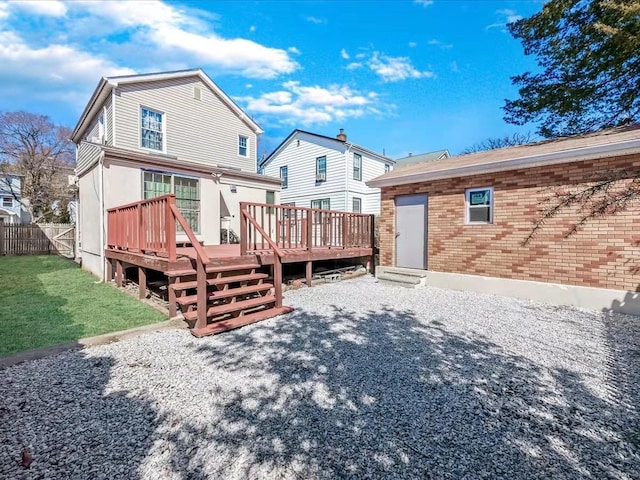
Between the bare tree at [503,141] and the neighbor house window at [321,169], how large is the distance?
34.4 feet

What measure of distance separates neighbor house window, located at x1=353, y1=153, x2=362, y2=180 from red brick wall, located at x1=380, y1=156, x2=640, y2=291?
9.42 metres

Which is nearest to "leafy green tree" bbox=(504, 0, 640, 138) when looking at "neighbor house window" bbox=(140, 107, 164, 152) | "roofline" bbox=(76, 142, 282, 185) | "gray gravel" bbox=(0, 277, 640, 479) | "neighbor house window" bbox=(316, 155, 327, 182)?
"neighbor house window" bbox=(316, 155, 327, 182)

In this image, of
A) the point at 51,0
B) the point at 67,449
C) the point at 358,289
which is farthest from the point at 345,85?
the point at 67,449

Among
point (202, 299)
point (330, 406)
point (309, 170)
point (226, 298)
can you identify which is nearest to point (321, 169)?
point (309, 170)

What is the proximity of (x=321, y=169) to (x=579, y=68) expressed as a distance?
39.2 ft

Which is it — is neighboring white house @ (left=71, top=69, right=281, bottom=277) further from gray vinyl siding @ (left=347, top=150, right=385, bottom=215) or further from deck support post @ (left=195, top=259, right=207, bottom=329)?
gray vinyl siding @ (left=347, top=150, right=385, bottom=215)

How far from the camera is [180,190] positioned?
925 centimetres

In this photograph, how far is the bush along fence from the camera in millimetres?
14148

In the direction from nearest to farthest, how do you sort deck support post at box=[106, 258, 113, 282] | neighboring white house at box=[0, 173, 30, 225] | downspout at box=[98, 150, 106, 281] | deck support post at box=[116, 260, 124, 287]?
deck support post at box=[116, 260, 124, 287] → downspout at box=[98, 150, 106, 281] → deck support post at box=[106, 258, 113, 282] → neighboring white house at box=[0, 173, 30, 225]

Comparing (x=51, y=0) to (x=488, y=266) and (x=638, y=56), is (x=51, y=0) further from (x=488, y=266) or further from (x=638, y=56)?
(x=638, y=56)

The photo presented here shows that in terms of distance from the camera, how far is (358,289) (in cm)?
760

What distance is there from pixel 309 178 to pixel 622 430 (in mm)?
17920

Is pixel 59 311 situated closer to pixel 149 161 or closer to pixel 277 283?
pixel 277 283

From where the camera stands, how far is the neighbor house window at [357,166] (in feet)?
58.5
